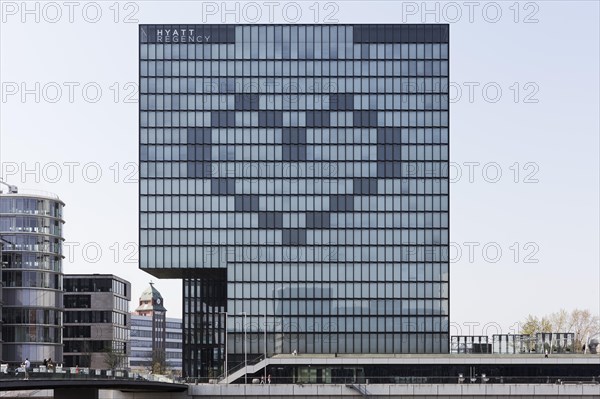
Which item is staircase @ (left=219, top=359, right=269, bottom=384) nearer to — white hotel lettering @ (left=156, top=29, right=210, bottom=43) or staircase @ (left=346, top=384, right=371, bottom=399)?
staircase @ (left=346, top=384, right=371, bottom=399)

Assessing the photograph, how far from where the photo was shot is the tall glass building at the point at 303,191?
17412 cm

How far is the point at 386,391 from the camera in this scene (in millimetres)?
138875

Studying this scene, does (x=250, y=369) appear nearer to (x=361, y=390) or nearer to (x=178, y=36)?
(x=361, y=390)

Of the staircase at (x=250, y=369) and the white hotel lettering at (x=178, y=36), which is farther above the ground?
the white hotel lettering at (x=178, y=36)

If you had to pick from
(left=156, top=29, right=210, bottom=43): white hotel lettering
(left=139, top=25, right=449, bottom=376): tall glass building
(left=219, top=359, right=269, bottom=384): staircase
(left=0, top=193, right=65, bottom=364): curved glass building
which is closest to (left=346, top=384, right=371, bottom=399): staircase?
(left=219, top=359, right=269, bottom=384): staircase

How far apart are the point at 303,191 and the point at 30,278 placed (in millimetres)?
40946

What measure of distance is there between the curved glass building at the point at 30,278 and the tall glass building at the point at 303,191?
18.2 m

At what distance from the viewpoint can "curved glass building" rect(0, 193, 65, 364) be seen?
178 metres

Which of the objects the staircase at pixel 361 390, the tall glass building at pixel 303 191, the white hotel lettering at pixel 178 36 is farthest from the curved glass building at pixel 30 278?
the staircase at pixel 361 390

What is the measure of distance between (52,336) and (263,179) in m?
39.0

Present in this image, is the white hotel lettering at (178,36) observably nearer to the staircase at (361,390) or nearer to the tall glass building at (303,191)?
the tall glass building at (303,191)

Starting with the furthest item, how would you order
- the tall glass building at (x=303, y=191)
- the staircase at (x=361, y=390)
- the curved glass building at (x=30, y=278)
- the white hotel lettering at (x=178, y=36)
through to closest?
the curved glass building at (x=30, y=278)
the white hotel lettering at (x=178, y=36)
the tall glass building at (x=303, y=191)
the staircase at (x=361, y=390)

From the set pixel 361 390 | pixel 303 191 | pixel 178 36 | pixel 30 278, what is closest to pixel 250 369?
pixel 361 390

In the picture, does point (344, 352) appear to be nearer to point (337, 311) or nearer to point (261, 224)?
point (337, 311)
